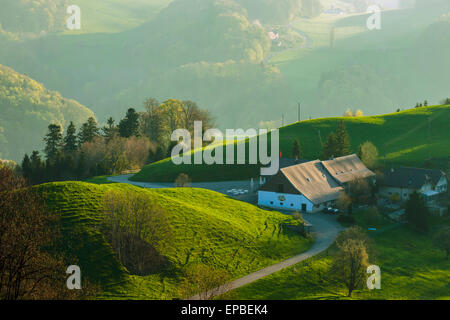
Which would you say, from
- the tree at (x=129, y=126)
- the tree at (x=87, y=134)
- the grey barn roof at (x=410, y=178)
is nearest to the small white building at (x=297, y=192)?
the grey barn roof at (x=410, y=178)

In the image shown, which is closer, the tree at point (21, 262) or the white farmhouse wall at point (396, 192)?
the tree at point (21, 262)

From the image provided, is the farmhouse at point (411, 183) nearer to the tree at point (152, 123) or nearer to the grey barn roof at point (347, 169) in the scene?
the grey barn roof at point (347, 169)

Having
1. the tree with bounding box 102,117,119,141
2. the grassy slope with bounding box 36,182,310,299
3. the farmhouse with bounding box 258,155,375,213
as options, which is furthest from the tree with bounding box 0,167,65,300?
the tree with bounding box 102,117,119,141

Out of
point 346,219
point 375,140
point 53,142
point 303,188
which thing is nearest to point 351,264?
point 346,219

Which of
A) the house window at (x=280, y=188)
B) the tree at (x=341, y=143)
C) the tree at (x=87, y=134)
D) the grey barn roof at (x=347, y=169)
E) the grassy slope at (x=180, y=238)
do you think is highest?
the tree at (x=87, y=134)

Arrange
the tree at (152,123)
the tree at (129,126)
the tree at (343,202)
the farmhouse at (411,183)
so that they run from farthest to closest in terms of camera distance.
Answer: the tree at (152,123), the tree at (129,126), the farmhouse at (411,183), the tree at (343,202)

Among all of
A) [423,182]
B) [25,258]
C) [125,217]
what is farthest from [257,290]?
[423,182]
